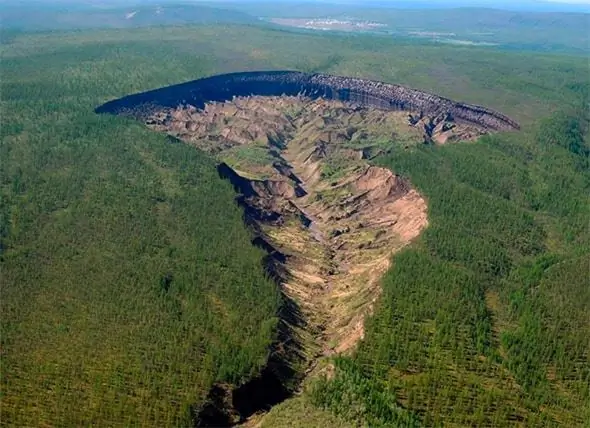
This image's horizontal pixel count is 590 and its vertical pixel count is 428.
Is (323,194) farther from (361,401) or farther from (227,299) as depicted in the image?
(361,401)

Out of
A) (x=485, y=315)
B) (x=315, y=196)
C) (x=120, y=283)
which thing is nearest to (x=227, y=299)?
(x=120, y=283)

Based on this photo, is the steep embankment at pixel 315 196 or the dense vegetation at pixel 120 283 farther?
the steep embankment at pixel 315 196

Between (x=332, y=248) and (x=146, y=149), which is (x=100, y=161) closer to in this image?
(x=146, y=149)

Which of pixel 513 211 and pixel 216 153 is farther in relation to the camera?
pixel 216 153

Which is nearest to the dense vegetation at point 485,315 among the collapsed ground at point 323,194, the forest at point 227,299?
the forest at point 227,299

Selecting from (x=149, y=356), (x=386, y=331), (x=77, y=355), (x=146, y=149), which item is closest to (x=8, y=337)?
(x=77, y=355)

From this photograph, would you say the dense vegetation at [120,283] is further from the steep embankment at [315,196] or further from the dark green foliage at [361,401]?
the dark green foliage at [361,401]
